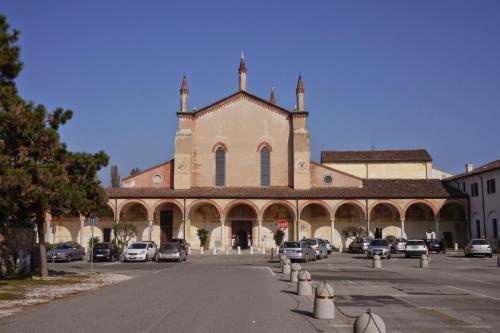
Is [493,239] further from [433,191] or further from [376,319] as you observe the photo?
[376,319]

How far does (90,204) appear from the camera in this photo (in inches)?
794

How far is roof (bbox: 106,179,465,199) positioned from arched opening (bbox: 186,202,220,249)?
73.5 inches

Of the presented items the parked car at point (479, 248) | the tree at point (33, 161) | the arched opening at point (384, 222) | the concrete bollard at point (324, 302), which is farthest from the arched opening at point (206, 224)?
the concrete bollard at point (324, 302)

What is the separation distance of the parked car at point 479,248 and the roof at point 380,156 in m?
22.7

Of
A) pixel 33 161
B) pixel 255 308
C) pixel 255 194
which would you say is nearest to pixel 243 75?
pixel 255 194

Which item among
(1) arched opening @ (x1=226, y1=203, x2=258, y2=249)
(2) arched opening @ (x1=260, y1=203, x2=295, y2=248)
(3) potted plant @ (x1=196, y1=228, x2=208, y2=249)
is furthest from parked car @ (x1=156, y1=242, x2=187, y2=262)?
(2) arched opening @ (x1=260, y1=203, x2=295, y2=248)

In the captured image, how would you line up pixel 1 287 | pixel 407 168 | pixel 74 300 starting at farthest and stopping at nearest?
pixel 407 168 < pixel 1 287 < pixel 74 300

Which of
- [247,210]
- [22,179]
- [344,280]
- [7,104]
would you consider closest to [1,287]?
[22,179]

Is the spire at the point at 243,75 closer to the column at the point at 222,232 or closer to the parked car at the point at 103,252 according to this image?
the column at the point at 222,232

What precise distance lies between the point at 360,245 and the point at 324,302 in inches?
1347

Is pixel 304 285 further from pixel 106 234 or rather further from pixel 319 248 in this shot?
pixel 106 234

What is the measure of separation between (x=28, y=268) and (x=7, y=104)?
23.9 feet

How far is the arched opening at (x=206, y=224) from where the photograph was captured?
48.5 meters

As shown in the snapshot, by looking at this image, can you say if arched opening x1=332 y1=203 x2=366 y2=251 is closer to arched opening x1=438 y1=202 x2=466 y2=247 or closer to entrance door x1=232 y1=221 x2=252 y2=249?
arched opening x1=438 y1=202 x2=466 y2=247
